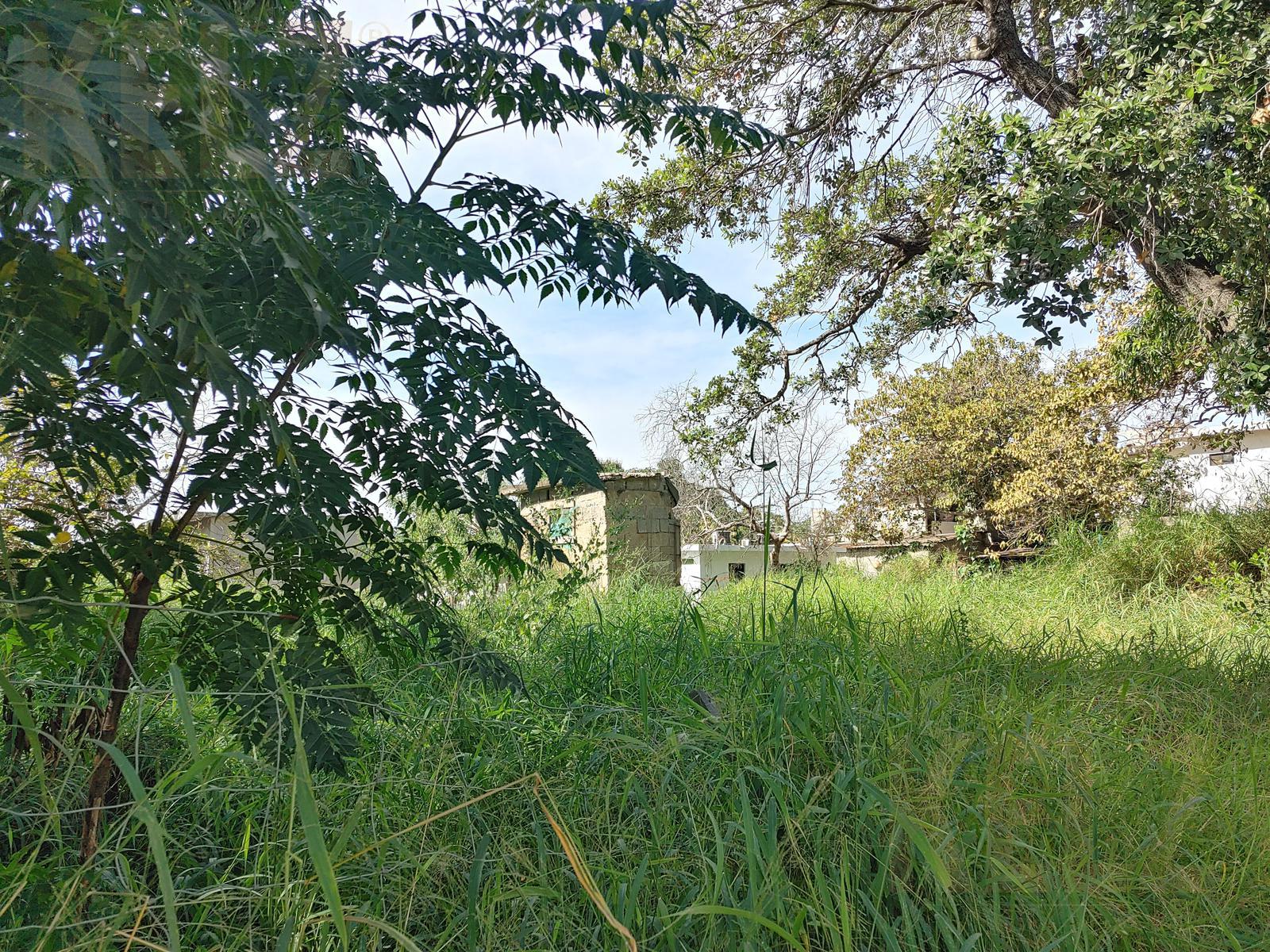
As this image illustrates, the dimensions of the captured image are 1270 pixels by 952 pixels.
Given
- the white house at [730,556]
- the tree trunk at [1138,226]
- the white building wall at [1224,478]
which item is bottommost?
the white house at [730,556]

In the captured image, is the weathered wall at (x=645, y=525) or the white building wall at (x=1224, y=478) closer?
the white building wall at (x=1224, y=478)

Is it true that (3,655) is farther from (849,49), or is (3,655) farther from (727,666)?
(849,49)

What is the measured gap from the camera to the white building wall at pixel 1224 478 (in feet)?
28.3

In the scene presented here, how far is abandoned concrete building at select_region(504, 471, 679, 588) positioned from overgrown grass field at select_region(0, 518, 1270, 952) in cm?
510

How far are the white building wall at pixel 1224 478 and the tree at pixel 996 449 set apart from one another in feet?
2.88

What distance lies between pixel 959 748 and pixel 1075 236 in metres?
4.85

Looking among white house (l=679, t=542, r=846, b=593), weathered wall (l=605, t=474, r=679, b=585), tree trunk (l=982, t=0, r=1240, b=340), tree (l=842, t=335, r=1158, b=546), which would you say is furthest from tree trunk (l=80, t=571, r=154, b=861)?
white house (l=679, t=542, r=846, b=593)

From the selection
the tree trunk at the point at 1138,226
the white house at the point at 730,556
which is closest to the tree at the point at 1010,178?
the tree trunk at the point at 1138,226

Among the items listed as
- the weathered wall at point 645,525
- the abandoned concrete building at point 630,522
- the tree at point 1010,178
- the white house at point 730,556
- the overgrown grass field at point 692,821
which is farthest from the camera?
the white house at point 730,556

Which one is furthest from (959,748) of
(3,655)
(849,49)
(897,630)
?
(849,49)

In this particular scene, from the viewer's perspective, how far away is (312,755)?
1624mm

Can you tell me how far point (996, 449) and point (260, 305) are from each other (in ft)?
41.4

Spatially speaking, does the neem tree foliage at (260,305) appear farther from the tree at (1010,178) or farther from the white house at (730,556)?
the white house at (730,556)

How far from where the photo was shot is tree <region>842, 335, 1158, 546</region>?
1059cm
